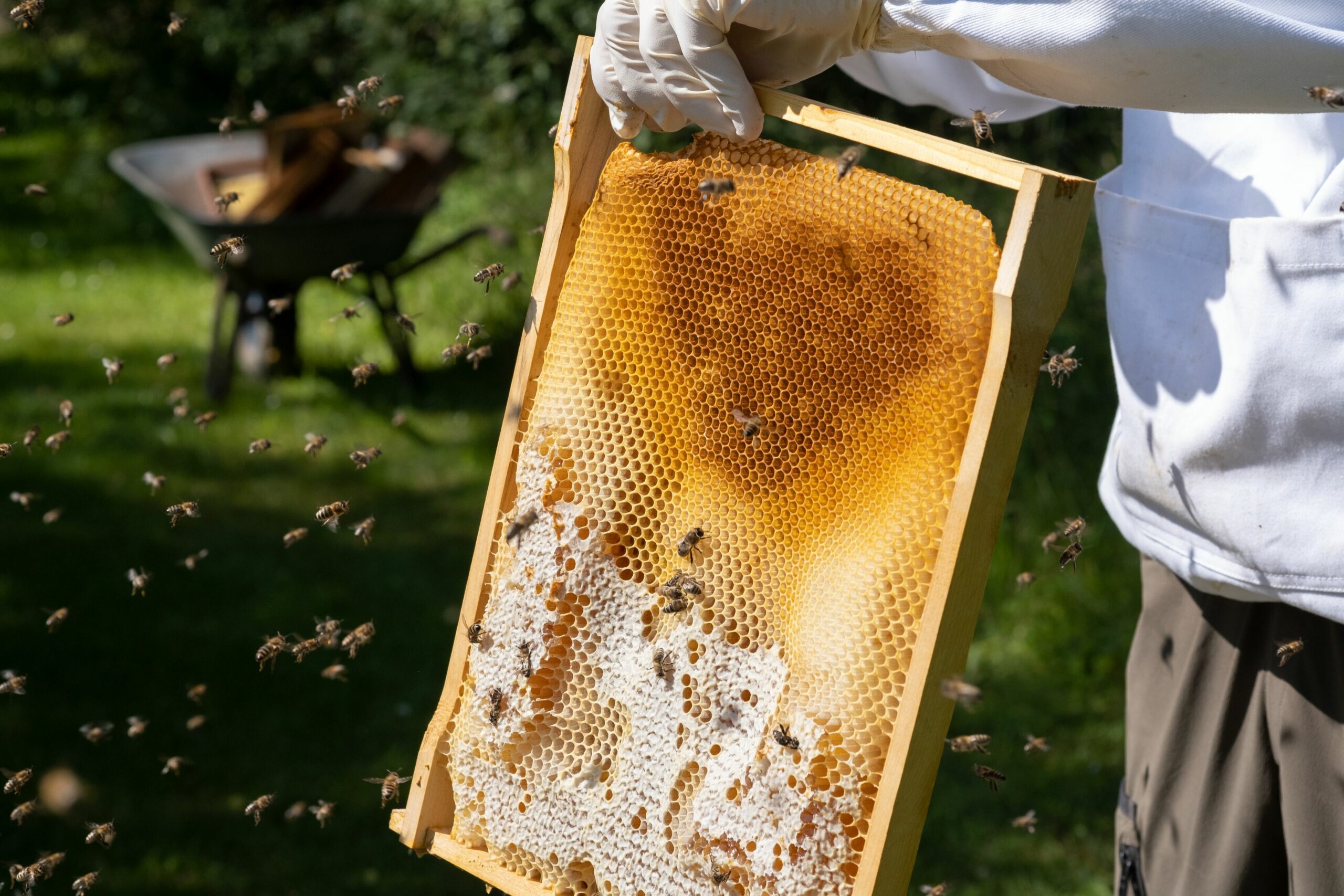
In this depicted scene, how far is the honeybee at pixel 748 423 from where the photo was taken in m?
2.06

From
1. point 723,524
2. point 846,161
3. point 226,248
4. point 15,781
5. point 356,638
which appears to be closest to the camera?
point 846,161

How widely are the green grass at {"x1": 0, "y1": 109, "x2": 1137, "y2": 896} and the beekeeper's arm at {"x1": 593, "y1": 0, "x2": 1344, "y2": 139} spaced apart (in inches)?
118

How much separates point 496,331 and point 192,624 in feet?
10.5

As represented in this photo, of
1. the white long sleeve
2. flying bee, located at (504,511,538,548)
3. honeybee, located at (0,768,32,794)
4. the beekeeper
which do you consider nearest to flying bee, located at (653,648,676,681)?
flying bee, located at (504,511,538,548)

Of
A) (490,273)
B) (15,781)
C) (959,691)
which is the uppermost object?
(490,273)

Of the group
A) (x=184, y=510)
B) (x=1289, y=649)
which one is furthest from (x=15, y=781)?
(x=1289, y=649)

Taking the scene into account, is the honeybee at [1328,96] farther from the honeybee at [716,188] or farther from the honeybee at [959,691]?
the honeybee at [959,691]

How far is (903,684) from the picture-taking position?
1884mm

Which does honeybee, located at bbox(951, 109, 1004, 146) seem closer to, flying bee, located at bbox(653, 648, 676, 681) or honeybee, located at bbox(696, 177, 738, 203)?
honeybee, located at bbox(696, 177, 738, 203)

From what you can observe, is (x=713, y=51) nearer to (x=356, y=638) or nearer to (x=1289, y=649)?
(x=1289, y=649)

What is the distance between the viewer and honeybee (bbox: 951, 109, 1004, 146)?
244cm

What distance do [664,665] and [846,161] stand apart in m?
0.94

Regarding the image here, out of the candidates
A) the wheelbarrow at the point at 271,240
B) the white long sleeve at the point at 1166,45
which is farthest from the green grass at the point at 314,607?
the white long sleeve at the point at 1166,45

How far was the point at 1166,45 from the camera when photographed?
1.72 meters
